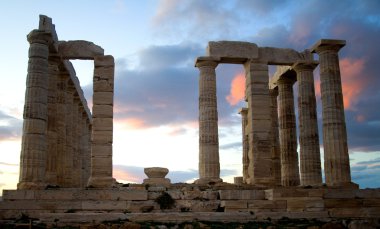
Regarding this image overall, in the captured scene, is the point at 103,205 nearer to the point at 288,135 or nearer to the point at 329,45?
the point at 288,135

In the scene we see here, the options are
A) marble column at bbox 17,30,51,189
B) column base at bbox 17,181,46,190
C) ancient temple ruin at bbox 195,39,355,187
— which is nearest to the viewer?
column base at bbox 17,181,46,190

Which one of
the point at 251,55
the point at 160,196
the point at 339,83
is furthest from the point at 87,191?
the point at 339,83

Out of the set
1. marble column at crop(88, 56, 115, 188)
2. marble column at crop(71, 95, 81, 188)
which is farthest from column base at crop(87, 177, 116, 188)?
marble column at crop(71, 95, 81, 188)

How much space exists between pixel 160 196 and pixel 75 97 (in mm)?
17289

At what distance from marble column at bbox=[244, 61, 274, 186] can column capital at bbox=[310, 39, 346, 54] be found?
376cm

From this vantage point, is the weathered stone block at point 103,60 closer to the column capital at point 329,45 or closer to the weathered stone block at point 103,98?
the weathered stone block at point 103,98

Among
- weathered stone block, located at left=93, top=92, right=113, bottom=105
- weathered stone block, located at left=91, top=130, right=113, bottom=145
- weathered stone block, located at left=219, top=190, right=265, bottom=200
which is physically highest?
weathered stone block, located at left=93, top=92, right=113, bottom=105

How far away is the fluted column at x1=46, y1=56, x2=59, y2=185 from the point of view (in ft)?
100

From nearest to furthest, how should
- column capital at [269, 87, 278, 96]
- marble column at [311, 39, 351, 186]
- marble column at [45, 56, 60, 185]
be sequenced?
marble column at [311, 39, 351, 186]
marble column at [45, 56, 60, 185]
column capital at [269, 87, 278, 96]

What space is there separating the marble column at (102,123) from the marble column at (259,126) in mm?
9501

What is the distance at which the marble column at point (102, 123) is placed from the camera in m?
29.0

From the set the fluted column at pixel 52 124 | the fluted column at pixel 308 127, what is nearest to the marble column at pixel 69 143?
the fluted column at pixel 52 124

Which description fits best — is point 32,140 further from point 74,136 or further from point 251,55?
point 251,55

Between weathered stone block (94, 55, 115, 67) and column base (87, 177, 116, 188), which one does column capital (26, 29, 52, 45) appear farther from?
column base (87, 177, 116, 188)
